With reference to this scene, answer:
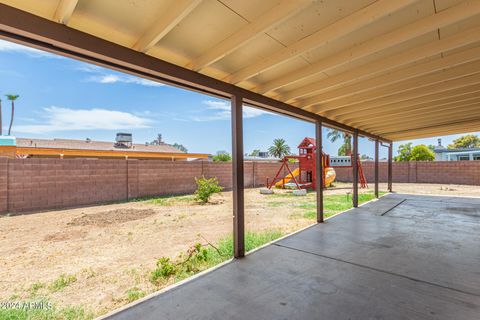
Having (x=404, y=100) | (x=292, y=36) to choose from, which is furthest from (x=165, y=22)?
(x=404, y=100)

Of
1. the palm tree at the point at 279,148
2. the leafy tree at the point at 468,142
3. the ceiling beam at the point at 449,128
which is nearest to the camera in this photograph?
the ceiling beam at the point at 449,128

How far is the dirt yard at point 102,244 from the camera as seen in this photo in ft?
8.40

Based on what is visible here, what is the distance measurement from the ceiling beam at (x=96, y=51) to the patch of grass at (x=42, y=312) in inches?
84.5

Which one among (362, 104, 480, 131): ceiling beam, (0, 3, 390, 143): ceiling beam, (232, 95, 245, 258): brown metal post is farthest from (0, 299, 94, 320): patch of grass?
(362, 104, 480, 131): ceiling beam

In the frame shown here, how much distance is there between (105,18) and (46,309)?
2.52 metres

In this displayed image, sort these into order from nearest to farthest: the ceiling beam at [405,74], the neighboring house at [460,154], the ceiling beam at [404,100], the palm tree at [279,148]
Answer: the ceiling beam at [405,74], the ceiling beam at [404,100], the neighboring house at [460,154], the palm tree at [279,148]

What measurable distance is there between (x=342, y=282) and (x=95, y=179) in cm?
816

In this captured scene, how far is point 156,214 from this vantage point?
651 centimetres

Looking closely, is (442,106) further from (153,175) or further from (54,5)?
(153,175)

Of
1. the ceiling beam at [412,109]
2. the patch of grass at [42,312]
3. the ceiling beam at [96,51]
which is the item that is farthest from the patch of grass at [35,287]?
the ceiling beam at [412,109]

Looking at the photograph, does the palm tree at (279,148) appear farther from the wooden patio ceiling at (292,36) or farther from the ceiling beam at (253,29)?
the ceiling beam at (253,29)

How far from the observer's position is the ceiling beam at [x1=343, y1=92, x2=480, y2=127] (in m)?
4.01

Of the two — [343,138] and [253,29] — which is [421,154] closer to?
[343,138]

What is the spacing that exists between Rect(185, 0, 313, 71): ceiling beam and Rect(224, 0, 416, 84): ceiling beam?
45 cm
